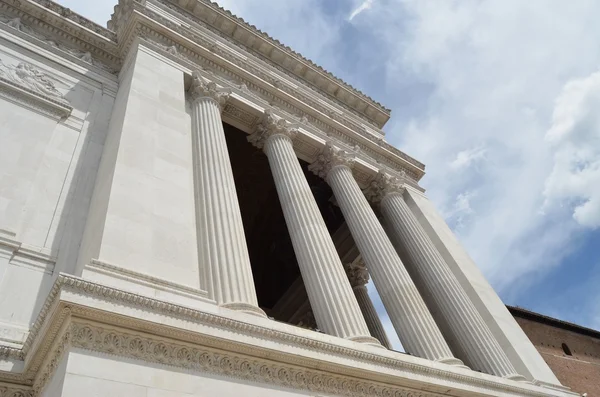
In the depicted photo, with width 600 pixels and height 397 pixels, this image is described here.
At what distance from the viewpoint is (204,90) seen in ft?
47.4

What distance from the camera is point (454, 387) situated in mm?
10438

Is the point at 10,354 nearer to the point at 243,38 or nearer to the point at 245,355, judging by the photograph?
the point at 245,355

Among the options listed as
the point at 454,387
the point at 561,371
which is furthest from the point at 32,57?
the point at 561,371

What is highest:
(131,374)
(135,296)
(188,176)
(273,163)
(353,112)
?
(353,112)

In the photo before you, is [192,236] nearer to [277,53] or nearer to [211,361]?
[211,361]

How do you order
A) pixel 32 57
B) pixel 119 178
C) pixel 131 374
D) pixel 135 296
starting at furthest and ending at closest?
pixel 32 57
pixel 119 178
pixel 135 296
pixel 131 374

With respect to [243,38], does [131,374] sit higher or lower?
lower

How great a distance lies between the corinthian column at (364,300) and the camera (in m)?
19.0

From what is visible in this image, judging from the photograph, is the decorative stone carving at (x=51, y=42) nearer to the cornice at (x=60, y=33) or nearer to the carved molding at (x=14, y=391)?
the cornice at (x=60, y=33)

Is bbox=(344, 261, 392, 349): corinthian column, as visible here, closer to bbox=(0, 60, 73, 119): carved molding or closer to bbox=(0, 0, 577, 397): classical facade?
bbox=(0, 0, 577, 397): classical facade

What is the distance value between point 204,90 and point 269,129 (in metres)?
2.92

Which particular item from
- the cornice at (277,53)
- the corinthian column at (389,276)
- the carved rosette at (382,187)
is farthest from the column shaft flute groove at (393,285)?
the cornice at (277,53)

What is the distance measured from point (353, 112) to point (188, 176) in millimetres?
15237

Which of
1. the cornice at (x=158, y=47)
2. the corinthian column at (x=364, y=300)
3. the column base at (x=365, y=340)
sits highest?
the cornice at (x=158, y=47)
